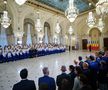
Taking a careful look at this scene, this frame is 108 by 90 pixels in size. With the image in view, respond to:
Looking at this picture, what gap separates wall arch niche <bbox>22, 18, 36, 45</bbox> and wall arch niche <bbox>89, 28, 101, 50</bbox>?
14219 mm

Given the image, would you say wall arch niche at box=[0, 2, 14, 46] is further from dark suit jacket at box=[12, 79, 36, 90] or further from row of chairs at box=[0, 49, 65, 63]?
dark suit jacket at box=[12, 79, 36, 90]

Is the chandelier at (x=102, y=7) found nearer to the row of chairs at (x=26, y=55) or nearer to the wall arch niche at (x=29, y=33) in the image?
the row of chairs at (x=26, y=55)

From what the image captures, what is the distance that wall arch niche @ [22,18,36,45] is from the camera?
2717 cm

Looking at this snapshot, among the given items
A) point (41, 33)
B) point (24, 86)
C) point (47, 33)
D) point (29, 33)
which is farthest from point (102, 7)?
point (47, 33)

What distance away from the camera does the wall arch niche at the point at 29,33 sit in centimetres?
2717

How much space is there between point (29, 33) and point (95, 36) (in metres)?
15.6

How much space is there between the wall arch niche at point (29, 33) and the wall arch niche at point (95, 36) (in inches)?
560

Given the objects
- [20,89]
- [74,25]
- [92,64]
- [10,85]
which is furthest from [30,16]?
[20,89]

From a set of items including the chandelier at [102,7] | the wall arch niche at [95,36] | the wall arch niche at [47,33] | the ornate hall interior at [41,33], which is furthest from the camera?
the wall arch niche at [95,36]

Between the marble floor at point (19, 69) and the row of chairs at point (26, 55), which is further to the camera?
the row of chairs at point (26, 55)

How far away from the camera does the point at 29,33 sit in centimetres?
2788

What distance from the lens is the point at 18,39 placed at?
A: 23.9m

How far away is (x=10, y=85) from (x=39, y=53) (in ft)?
52.8

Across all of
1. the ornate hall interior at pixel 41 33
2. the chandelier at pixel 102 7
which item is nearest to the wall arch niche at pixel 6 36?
the ornate hall interior at pixel 41 33
